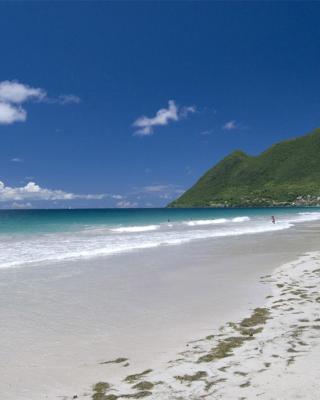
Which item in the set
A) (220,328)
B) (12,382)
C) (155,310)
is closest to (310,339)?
(220,328)

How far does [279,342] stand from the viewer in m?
6.82

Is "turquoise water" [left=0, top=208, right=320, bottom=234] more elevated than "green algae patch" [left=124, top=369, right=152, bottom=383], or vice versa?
"turquoise water" [left=0, top=208, right=320, bottom=234]

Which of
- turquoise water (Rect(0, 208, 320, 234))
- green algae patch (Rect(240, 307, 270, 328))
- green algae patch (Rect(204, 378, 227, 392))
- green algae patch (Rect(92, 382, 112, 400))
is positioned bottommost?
green algae patch (Rect(240, 307, 270, 328))

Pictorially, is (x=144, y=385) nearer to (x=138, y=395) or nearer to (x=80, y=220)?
(x=138, y=395)

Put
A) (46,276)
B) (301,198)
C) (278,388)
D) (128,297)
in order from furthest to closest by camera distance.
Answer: (301,198) < (46,276) < (128,297) < (278,388)

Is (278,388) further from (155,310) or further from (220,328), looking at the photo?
(155,310)

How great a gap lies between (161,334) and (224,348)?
149cm

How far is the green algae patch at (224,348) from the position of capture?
634cm

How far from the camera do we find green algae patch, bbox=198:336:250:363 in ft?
20.8

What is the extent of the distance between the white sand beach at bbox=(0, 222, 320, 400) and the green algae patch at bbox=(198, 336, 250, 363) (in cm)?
2

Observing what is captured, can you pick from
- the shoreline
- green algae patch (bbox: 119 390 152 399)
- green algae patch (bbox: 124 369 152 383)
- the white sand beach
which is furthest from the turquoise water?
green algae patch (bbox: 119 390 152 399)

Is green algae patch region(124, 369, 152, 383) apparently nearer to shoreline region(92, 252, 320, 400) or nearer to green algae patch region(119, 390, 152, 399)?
shoreline region(92, 252, 320, 400)

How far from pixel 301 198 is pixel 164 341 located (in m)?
205

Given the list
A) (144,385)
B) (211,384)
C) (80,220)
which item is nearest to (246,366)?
(211,384)
